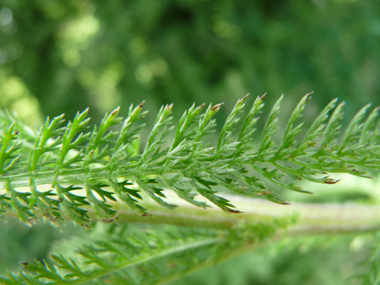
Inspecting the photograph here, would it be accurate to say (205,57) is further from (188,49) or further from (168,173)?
(168,173)

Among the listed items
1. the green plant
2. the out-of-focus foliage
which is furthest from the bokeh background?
the green plant

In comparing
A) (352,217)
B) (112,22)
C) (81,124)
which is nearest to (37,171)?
(81,124)

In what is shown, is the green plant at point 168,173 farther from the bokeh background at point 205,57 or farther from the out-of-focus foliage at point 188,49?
the out-of-focus foliage at point 188,49

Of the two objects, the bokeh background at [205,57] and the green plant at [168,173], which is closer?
the green plant at [168,173]

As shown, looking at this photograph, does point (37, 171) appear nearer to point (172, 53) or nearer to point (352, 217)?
point (352, 217)

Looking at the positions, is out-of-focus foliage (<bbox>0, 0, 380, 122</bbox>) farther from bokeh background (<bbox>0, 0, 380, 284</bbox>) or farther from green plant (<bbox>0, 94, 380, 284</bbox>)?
green plant (<bbox>0, 94, 380, 284</bbox>)

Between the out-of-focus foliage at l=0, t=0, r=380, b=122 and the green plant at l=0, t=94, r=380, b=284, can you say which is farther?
the out-of-focus foliage at l=0, t=0, r=380, b=122

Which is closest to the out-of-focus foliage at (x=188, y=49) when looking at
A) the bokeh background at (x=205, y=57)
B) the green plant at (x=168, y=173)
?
the bokeh background at (x=205, y=57)
